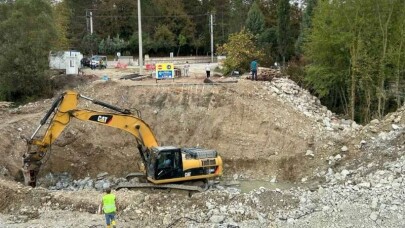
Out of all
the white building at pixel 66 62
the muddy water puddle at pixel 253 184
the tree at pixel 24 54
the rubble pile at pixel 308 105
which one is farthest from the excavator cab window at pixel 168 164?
the white building at pixel 66 62

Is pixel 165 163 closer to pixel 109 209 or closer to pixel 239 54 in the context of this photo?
pixel 109 209

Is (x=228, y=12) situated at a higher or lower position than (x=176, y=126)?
higher

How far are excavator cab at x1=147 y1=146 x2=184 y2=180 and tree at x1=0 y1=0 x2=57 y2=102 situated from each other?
13.9m

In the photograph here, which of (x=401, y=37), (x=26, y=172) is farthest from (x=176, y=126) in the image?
(x=401, y=37)

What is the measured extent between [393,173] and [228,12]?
4666 centimetres

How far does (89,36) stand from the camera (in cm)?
5316

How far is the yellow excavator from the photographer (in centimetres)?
1420

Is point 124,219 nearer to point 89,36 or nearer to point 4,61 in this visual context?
point 4,61

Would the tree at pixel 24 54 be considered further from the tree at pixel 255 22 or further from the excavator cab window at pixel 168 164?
A: the tree at pixel 255 22

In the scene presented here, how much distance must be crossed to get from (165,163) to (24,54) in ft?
48.4

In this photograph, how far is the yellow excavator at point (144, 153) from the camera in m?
14.2

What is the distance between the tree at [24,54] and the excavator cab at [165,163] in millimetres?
13909

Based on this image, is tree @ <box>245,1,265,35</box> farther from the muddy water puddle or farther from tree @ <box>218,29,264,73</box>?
the muddy water puddle

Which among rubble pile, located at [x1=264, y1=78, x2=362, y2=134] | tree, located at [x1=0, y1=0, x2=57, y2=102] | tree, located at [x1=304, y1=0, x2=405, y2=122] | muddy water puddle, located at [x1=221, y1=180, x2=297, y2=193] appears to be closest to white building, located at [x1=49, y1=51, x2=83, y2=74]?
tree, located at [x1=0, y1=0, x2=57, y2=102]
